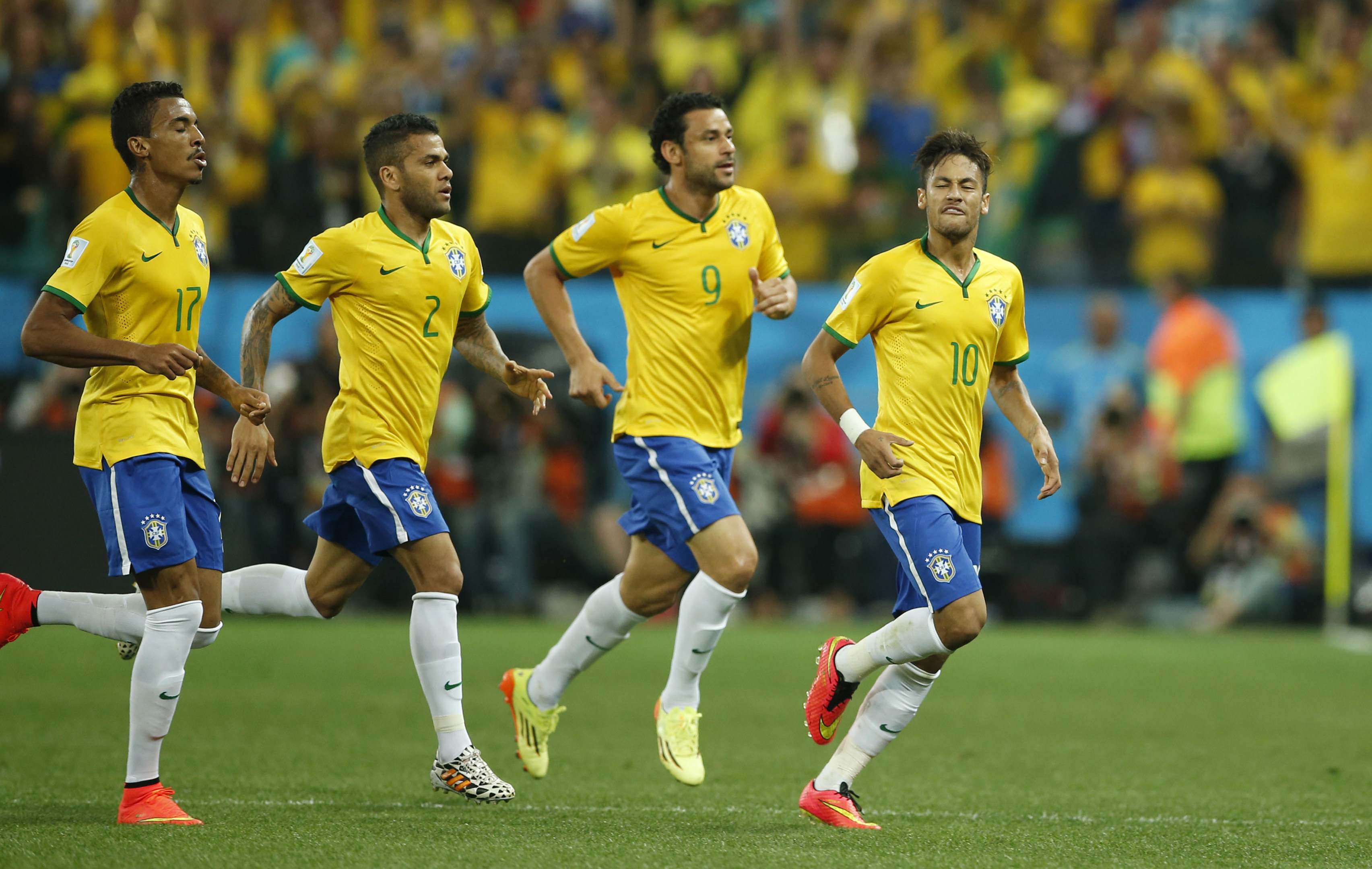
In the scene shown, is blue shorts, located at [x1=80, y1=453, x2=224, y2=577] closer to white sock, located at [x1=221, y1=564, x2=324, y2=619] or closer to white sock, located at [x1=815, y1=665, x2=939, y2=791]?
white sock, located at [x1=221, y1=564, x2=324, y2=619]

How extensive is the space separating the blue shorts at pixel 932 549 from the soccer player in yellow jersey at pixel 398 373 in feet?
5.27

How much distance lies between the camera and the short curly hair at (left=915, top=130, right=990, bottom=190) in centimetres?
632

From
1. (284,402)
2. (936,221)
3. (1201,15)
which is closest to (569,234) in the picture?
(936,221)

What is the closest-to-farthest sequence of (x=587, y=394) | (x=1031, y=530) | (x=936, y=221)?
(x=936, y=221), (x=587, y=394), (x=1031, y=530)

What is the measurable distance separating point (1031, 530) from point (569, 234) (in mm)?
9140

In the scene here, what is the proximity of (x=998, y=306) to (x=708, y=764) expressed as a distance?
9.33ft

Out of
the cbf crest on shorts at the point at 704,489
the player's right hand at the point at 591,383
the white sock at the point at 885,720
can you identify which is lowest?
the white sock at the point at 885,720

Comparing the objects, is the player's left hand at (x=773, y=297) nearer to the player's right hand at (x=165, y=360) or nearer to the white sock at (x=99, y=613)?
the player's right hand at (x=165, y=360)

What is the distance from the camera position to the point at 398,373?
6.56m

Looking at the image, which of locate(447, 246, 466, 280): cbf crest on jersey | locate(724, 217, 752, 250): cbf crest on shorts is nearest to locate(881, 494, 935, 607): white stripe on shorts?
locate(724, 217, 752, 250): cbf crest on shorts

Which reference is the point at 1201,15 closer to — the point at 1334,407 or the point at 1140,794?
the point at 1334,407

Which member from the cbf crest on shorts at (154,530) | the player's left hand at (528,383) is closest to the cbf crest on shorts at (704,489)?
the player's left hand at (528,383)

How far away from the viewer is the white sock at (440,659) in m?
6.47

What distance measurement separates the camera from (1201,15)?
19.1 m
